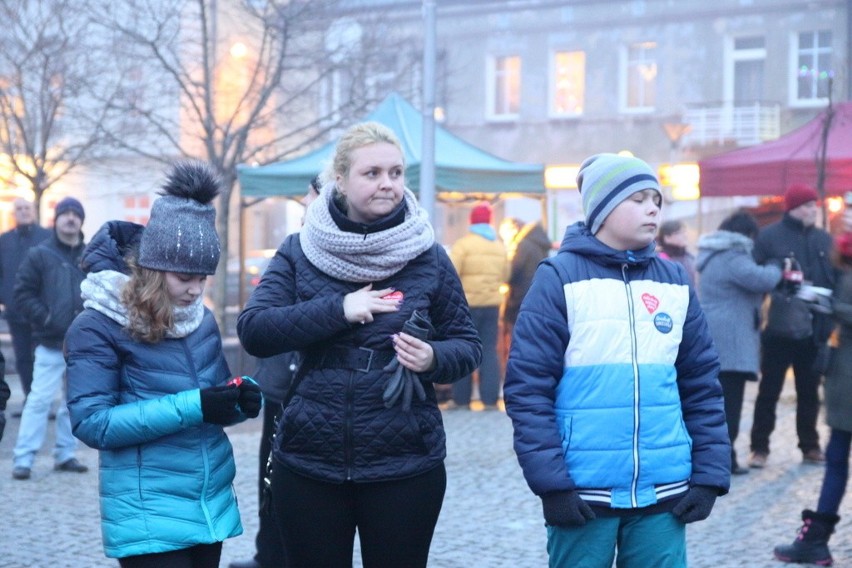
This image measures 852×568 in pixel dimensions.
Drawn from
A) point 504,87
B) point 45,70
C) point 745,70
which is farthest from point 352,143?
point 504,87

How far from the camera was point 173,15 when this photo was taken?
17.3 m

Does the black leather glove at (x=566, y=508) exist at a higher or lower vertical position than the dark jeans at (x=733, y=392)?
higher

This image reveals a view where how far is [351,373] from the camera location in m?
3.70

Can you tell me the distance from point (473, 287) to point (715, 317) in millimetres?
3953

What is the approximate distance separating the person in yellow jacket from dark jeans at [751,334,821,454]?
3.53 meters

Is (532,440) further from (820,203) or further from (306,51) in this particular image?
(306,51)

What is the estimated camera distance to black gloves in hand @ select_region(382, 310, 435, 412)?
3.63 m

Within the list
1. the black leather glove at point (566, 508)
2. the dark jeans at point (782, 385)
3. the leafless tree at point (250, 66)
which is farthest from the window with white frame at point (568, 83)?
the black leather glove at point (566, 508)

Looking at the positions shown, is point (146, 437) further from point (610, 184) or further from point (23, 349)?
point (23, 349)

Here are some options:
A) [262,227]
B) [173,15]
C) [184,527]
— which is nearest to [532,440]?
[184,527]

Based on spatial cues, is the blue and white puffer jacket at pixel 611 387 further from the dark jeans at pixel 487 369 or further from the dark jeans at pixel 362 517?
the dark jeans at pixel 487 369

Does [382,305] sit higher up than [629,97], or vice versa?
[629,97]

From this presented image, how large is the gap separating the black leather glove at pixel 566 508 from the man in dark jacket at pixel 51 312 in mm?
5855

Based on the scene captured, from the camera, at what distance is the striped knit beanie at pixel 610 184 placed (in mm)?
3734
